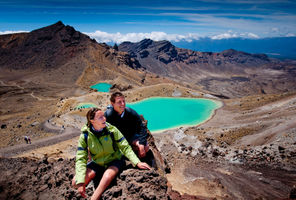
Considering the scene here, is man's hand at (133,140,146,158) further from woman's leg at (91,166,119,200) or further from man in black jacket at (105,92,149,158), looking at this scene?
woman's leg at (91,166,119,200)

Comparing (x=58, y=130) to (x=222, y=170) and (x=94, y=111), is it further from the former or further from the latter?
(x=94, y=111)

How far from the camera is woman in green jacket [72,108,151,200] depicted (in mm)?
4895

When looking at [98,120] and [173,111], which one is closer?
[98,120]

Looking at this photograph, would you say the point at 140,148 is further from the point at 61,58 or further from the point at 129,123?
the point at 61,58

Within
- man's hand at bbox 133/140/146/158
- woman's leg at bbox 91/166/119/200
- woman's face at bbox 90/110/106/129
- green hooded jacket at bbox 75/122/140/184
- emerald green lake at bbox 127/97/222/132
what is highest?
woman's face at bbox 90/110/106/129

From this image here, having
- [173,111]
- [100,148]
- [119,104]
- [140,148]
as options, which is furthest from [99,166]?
[173,111]

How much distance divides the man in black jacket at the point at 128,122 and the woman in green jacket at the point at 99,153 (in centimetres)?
96

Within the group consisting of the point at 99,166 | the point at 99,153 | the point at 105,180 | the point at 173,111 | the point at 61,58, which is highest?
the point at 61,58

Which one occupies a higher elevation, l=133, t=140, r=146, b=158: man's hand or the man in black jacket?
the man in black jacket

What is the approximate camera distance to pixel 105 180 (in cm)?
493

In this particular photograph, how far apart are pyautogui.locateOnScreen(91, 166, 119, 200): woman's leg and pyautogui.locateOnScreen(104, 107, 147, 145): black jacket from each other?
153 centimetres

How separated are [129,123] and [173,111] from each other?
36.0 meters

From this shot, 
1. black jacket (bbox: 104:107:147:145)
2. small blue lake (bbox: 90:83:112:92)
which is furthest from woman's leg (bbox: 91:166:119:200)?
small blue lake (bbox: 90:83:112:92)

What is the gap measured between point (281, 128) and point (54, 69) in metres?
111
